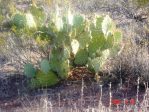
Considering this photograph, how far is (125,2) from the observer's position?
41.4 ft

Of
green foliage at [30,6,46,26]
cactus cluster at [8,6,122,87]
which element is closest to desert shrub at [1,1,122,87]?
cactus cluster at [8,6,122,87]

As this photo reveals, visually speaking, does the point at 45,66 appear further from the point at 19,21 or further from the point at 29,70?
the point at 19,21

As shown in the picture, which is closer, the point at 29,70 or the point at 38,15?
the point at 29,70

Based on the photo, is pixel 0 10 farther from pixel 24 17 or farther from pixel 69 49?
pixel 69 49

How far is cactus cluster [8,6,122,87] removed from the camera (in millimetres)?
7777

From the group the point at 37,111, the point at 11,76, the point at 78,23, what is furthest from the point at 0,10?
the point at 37,111

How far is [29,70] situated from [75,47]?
77cm

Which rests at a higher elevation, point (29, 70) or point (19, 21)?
point (19, 21)

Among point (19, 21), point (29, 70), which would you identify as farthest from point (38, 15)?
point (29, 70)

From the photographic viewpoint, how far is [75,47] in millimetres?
7750

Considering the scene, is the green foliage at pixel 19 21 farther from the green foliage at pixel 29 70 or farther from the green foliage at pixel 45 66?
the green foliage at pixel 45 66

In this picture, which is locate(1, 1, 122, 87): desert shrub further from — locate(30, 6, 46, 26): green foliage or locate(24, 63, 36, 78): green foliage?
locate(30, 6, 46, 26): green foliage

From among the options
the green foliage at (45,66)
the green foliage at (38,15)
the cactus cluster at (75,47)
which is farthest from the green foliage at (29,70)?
the green foliage at (38,15)

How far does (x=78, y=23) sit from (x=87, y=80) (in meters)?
0.86
